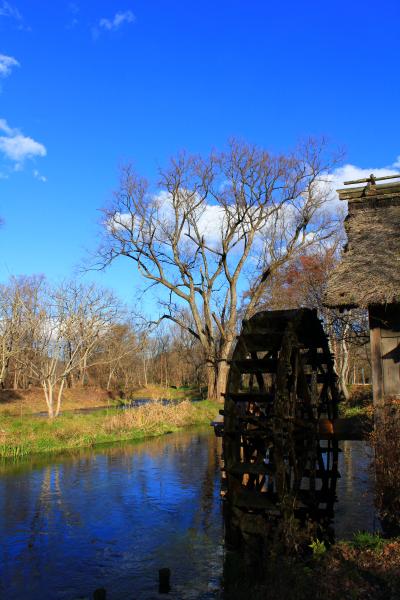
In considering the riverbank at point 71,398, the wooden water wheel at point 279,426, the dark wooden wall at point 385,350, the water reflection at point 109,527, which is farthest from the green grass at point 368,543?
the riverbank at point 71,398

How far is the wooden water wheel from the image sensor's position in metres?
7.32

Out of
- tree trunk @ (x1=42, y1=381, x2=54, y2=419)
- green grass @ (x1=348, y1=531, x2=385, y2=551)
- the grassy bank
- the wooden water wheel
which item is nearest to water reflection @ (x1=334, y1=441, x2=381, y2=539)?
the wooden water wheel

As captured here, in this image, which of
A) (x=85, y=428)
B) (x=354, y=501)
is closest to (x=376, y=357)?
(x=354, y=501)

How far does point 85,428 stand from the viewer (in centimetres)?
2073

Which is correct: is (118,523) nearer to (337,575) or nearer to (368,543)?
(368,543)

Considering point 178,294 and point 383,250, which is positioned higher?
point 178,294

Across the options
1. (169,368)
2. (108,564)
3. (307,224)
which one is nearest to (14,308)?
(307,224)

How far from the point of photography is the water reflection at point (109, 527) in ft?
24.6

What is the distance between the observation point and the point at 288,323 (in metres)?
8.30

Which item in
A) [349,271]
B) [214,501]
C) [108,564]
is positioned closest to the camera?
[108,564]

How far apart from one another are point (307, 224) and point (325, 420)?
22105 mm

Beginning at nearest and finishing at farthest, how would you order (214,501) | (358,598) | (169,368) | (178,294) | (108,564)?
(358,598)
(108,564)
(214,501)
(178,294)
(169,368)

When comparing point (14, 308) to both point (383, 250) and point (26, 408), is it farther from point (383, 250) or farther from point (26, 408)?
point (383, 250)

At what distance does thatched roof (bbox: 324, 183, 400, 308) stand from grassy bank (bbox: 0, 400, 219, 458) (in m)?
12.9
